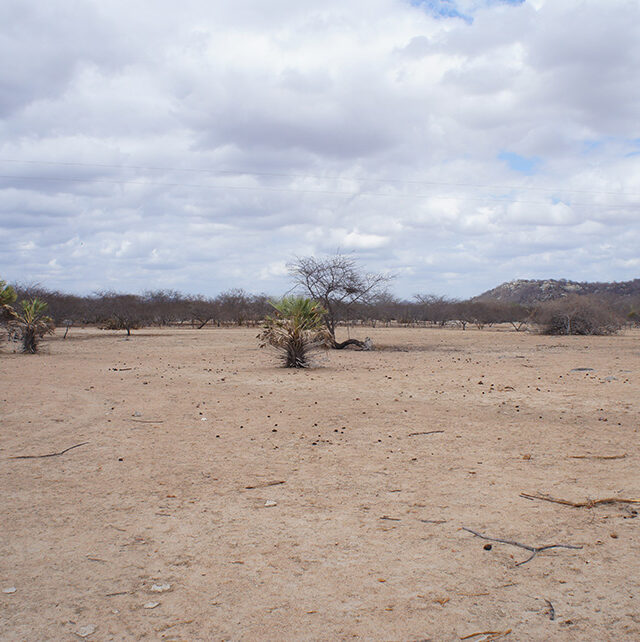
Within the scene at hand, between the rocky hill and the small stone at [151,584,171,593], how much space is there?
281 ft

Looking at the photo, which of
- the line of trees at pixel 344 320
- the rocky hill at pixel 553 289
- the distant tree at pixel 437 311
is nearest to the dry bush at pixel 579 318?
the line of trees at pixel 344 320

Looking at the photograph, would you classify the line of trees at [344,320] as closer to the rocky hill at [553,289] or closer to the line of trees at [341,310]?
the line of trees at [341,310]

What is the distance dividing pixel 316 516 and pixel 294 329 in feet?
36.0

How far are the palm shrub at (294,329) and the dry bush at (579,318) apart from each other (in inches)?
920

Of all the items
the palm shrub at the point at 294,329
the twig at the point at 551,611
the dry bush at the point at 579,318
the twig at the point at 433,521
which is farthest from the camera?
the dry bush at the point at 579,318

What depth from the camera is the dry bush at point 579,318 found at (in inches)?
1356

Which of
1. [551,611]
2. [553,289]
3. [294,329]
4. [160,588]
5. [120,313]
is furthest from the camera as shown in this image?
[553,289]

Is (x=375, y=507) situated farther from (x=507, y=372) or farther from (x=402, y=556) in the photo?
(x=507, y=372)

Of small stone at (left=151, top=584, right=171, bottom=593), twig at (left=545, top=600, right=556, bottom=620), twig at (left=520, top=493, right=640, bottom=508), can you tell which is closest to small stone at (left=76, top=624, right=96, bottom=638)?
small stone at (left=151, top=584, right=171, bottom=593)

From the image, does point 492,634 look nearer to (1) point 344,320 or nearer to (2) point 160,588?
(2) point 160,588

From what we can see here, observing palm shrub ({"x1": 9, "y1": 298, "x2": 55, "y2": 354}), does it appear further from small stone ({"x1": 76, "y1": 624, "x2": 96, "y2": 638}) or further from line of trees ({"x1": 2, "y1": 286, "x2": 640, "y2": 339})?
small stone ({"x1": 76, "y1": 624, "x2": 96, "y2": 638})

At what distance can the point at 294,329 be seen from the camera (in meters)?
15.9

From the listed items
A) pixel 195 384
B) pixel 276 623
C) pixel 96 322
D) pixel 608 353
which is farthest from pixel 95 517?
pixel 96 322

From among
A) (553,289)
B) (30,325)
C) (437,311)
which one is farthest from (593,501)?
(553,289)
